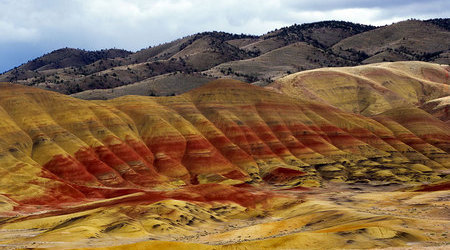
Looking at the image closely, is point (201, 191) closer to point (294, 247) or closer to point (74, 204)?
point (74, 204)

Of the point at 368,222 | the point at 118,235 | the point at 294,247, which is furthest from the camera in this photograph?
the point at 118,235

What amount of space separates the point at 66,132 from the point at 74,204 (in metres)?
37.3

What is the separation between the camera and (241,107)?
16662 centimetres

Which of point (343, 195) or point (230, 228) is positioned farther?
point (343, 195)

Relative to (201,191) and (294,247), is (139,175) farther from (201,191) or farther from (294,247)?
(294,247)

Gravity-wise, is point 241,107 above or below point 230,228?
above

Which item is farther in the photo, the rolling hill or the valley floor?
the rolling hill

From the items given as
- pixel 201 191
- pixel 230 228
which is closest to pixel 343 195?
pixel 201 191

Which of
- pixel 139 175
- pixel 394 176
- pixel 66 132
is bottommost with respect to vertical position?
pixel 394 176

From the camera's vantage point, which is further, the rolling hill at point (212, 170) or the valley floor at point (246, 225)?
the rolling hill at point (212, 170)

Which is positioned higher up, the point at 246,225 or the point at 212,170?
the point at 212,170

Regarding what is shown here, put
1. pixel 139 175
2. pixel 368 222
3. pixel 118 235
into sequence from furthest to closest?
1. pixel 139 175
2. pixel 118 235
3. pixel 368 222

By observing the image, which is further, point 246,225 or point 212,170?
point 212,170

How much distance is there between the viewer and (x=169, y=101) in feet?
549
